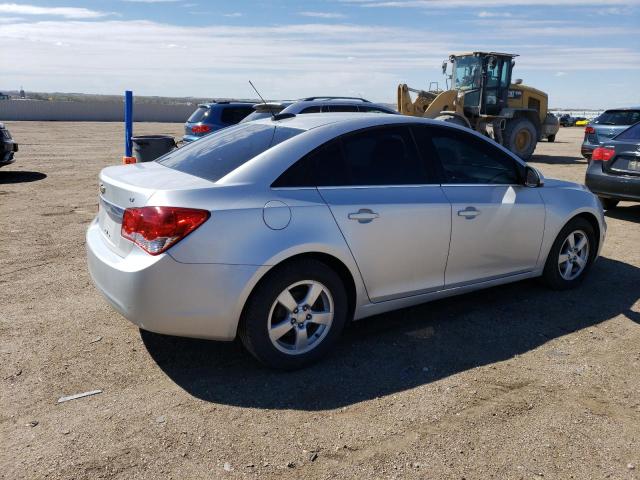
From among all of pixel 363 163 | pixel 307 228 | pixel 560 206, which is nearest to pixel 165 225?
pixel 307 228

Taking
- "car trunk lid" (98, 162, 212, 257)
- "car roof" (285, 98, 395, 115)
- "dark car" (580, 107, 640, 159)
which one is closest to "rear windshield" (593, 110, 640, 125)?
"dark car" (580, 107, 640, 159)

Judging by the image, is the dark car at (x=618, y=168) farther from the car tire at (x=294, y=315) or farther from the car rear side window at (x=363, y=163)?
the car tire at (x=294, y=315)

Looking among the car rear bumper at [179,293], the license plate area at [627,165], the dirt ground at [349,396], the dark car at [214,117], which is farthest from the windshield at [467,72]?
the car rear bumper at [179,293]

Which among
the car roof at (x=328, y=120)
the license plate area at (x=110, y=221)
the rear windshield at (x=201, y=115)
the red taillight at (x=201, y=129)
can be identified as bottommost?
the red taillight at (x=201, y=129)

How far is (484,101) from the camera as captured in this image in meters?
18.1

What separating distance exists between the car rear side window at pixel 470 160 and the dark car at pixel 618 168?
4327mm

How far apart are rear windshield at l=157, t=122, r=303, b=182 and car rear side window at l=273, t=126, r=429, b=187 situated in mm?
288

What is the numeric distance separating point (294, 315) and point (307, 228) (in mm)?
563

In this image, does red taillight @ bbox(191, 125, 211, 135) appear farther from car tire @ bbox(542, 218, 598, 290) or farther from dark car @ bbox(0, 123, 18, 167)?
car tire @ bbox(542, 218, 598, 290)

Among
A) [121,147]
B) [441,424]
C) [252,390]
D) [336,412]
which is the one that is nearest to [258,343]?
[252,390]

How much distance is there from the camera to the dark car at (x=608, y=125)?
48.2ft

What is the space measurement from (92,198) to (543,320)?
7.98 meters

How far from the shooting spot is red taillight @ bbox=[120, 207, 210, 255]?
131 inches

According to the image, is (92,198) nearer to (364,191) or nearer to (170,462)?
(364,191)
